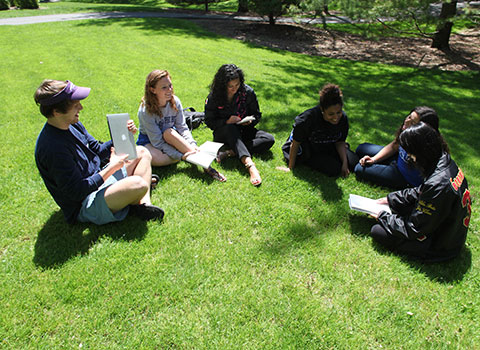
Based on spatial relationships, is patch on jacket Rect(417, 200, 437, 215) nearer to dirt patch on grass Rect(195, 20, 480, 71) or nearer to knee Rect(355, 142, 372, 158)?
knee Rect(355, 142, 372, 158)

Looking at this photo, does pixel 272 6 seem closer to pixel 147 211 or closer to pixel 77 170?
pixel 147 211

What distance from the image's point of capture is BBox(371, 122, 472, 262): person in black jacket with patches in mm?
2609

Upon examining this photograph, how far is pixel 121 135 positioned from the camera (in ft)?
10.5

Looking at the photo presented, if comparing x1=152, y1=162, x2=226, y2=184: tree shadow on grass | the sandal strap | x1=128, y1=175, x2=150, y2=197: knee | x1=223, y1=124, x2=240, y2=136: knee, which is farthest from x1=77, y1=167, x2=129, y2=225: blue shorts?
x1=223, y1=124, x2=240, y2=136: knee

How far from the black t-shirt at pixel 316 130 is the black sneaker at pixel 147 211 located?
197 centimetres

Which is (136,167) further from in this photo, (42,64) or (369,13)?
(369,13)

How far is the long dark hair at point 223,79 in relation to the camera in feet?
13.6

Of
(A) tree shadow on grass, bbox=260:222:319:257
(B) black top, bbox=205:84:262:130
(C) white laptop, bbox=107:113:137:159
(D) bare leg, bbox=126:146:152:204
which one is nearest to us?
(A) tree shadow on grass, bbox=260:222:319:257

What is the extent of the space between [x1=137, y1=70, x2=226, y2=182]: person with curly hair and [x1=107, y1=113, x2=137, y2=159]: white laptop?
0.78 metres

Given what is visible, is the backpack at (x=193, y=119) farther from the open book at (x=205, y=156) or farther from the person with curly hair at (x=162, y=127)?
the open book at (x=205, y=156)

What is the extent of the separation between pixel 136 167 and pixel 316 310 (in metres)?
2.38

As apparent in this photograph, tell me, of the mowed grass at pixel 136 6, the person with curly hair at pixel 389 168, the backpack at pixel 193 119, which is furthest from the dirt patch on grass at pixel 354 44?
the person with curly hair at pixel 389 168

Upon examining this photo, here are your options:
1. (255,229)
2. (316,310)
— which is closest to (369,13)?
(255,229)

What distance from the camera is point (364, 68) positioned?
11.0m
